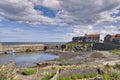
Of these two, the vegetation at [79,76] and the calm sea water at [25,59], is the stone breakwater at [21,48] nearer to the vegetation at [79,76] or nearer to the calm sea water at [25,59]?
the calm sea water at [25,59]

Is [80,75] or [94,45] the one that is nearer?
[80,75]

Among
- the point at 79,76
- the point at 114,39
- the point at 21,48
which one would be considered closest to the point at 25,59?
the point at 21,48

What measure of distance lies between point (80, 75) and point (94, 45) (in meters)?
103

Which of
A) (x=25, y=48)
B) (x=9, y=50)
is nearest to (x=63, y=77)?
(x=9, y=50)

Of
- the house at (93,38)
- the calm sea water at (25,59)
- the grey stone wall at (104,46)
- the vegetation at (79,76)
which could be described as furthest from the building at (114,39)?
the vegetation at (79,76)

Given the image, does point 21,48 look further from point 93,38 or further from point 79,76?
point 79,76

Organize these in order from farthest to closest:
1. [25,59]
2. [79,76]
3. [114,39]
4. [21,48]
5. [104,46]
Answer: [114,39] < [21,48] < [104,46] < [25,59] < [79,76]

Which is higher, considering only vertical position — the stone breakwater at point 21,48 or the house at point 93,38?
the house at point 93,38

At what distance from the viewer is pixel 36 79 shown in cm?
2698

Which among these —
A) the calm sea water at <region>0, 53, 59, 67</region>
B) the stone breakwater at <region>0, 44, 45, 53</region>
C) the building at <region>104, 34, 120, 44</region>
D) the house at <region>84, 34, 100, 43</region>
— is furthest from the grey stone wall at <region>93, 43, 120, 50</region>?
the calm sea water at <region>0, 53, 59, 67</region>

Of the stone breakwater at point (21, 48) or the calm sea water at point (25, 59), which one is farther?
the stone breakwater at point (21, 48)

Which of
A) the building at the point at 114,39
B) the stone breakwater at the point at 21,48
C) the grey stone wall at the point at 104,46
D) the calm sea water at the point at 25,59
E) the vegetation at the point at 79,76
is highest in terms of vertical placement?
the building at the point at 114,39

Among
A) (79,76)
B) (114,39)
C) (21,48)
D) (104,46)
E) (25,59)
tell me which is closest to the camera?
(79,76)

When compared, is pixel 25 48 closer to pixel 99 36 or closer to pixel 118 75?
pixel 99 36
